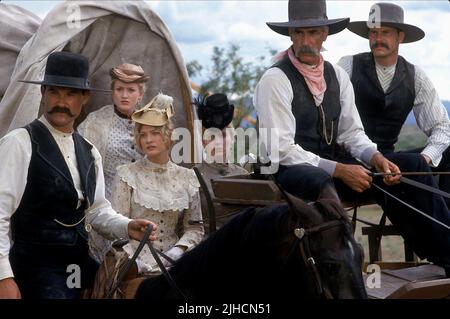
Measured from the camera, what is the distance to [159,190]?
508 centimetres

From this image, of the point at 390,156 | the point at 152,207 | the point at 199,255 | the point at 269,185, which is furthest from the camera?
the point at 390,156

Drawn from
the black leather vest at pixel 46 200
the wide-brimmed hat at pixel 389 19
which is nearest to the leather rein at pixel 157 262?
the black leather vest at pixel 46 200

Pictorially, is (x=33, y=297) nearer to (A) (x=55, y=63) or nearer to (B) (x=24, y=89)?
(A) (x=55, y=63)

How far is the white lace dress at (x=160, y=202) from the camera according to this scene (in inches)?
196

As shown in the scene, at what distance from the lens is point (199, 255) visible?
4.00 metres

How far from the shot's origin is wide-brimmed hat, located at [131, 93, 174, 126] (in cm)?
514

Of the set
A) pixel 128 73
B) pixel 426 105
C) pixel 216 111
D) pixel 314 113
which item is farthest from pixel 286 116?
pixel 426 105

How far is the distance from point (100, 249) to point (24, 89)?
1.12 meters

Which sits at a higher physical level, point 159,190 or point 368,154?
point 368,154

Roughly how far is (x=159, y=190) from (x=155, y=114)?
0.44 meters

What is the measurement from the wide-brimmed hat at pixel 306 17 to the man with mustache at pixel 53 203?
141cm

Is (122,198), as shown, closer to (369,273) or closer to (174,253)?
(174,253)

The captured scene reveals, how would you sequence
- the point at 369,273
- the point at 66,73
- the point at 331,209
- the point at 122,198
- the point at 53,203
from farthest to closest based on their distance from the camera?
the point at 369,273
the point at 122,198
the point at 66,73
the point at 53,203
the point at 331,209
